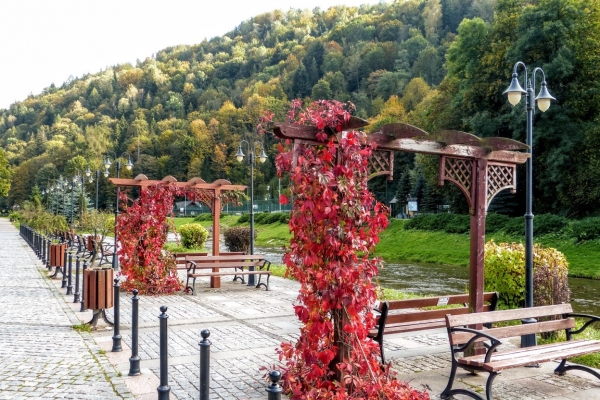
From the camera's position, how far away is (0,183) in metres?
60.4

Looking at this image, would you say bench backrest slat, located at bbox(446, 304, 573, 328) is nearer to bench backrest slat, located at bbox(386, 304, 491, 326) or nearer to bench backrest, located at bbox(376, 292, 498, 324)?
bench backrest slat, located at bbox(386, 304, 491, 326)

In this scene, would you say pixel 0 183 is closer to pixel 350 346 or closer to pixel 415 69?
pixel 415 69

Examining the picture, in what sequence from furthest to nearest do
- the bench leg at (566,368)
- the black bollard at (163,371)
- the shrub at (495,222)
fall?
1. the shrub at (495,222)
2. the bench leg at (566,368)
3. the black bollard at (163,371)

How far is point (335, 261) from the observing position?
4586 mm

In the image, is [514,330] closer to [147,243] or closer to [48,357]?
[48,357]

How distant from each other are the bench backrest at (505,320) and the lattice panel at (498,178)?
1.42 meters

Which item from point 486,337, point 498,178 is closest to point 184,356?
point 486,337

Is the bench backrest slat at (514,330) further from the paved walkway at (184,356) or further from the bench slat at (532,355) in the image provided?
the paved walkway at (184,356)

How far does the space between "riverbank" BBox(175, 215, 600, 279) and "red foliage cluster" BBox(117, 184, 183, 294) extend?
14.2 m

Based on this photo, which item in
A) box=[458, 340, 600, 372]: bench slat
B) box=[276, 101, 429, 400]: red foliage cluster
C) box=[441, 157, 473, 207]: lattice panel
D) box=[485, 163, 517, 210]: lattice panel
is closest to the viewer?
box=[276, 101, 429, 400]: red foliage cluster

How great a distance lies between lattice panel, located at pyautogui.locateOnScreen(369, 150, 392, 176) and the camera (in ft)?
17.8

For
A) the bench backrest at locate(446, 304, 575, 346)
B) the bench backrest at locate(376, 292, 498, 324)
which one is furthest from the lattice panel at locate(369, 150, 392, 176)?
the bench backrest at locate(446, 304, 575, 346)

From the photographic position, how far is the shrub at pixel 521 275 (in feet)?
29.9

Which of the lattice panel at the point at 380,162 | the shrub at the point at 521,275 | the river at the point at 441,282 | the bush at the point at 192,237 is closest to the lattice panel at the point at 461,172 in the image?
the lattice panel at the point at 380,162
